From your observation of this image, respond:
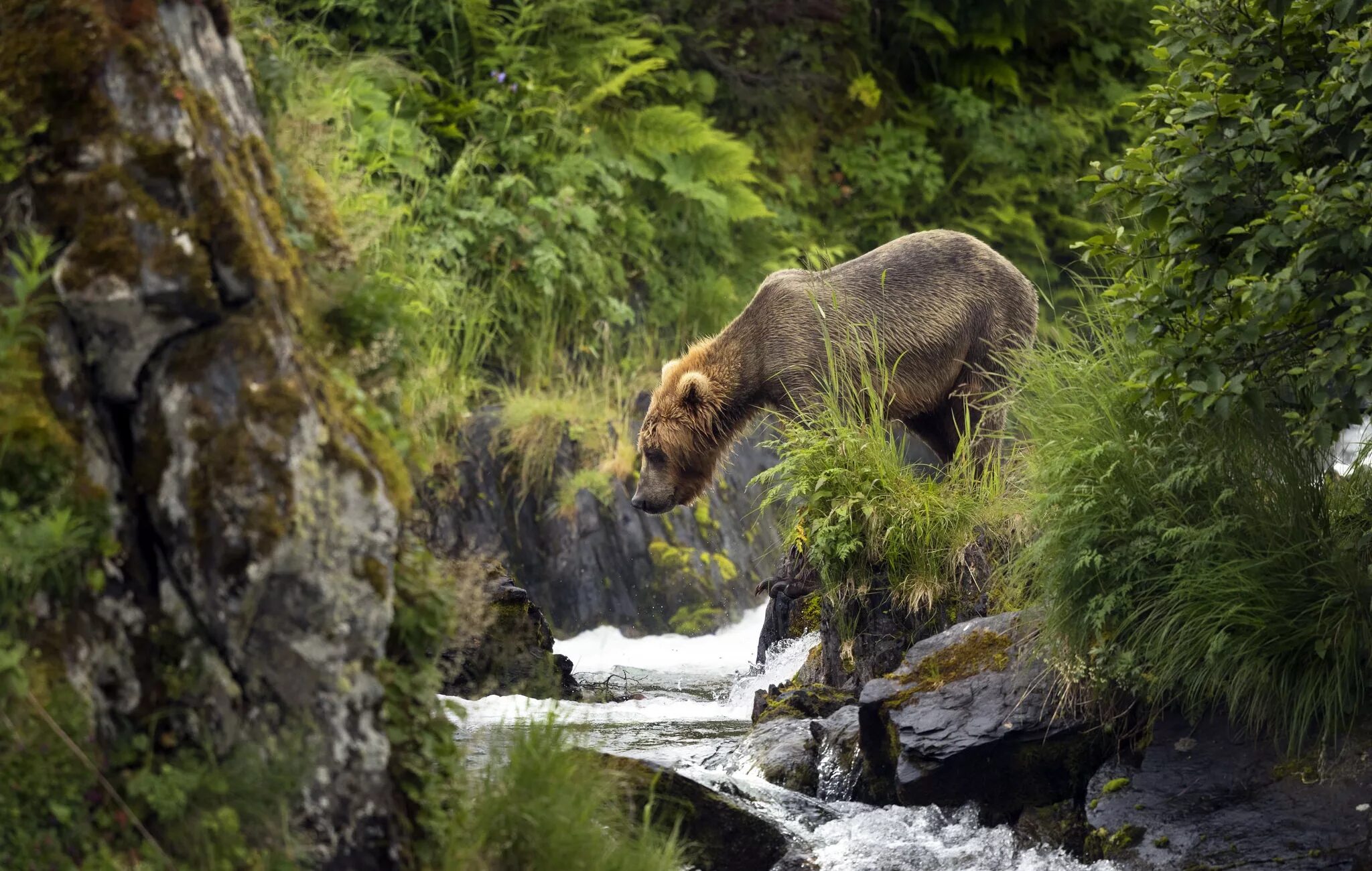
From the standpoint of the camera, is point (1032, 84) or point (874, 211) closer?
point (874, 211)

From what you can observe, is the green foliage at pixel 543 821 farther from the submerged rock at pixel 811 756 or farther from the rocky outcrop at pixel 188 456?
the submerged rock at pixel 811 756

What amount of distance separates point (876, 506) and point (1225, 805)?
7.80 feet

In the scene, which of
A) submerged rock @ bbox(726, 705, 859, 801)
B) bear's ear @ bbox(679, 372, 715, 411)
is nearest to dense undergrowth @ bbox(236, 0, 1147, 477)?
bear's ear @ bbox(679, 372, 715, 411)

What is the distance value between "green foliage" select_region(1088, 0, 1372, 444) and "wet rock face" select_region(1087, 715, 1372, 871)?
1.12m

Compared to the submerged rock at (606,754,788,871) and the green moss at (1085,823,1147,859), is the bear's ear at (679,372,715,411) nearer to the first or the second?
the submerged rock at (606,754,788,871)

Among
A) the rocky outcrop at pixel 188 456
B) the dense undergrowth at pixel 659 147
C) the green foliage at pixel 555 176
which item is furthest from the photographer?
the green foliage at pixel 555 176

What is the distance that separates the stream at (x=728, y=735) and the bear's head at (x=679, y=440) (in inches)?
45.8

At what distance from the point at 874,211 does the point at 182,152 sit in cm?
1244

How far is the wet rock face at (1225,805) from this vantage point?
14.6ft

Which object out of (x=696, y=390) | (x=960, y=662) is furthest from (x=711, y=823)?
(x=696, y=390)

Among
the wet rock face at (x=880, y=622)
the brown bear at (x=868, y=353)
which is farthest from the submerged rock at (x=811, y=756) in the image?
the brown bear at (x=868, y=353)

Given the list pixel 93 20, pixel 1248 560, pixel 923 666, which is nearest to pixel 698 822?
pixel 923 666

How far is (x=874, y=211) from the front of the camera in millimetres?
15219

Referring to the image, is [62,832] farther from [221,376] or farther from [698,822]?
[698,822]
